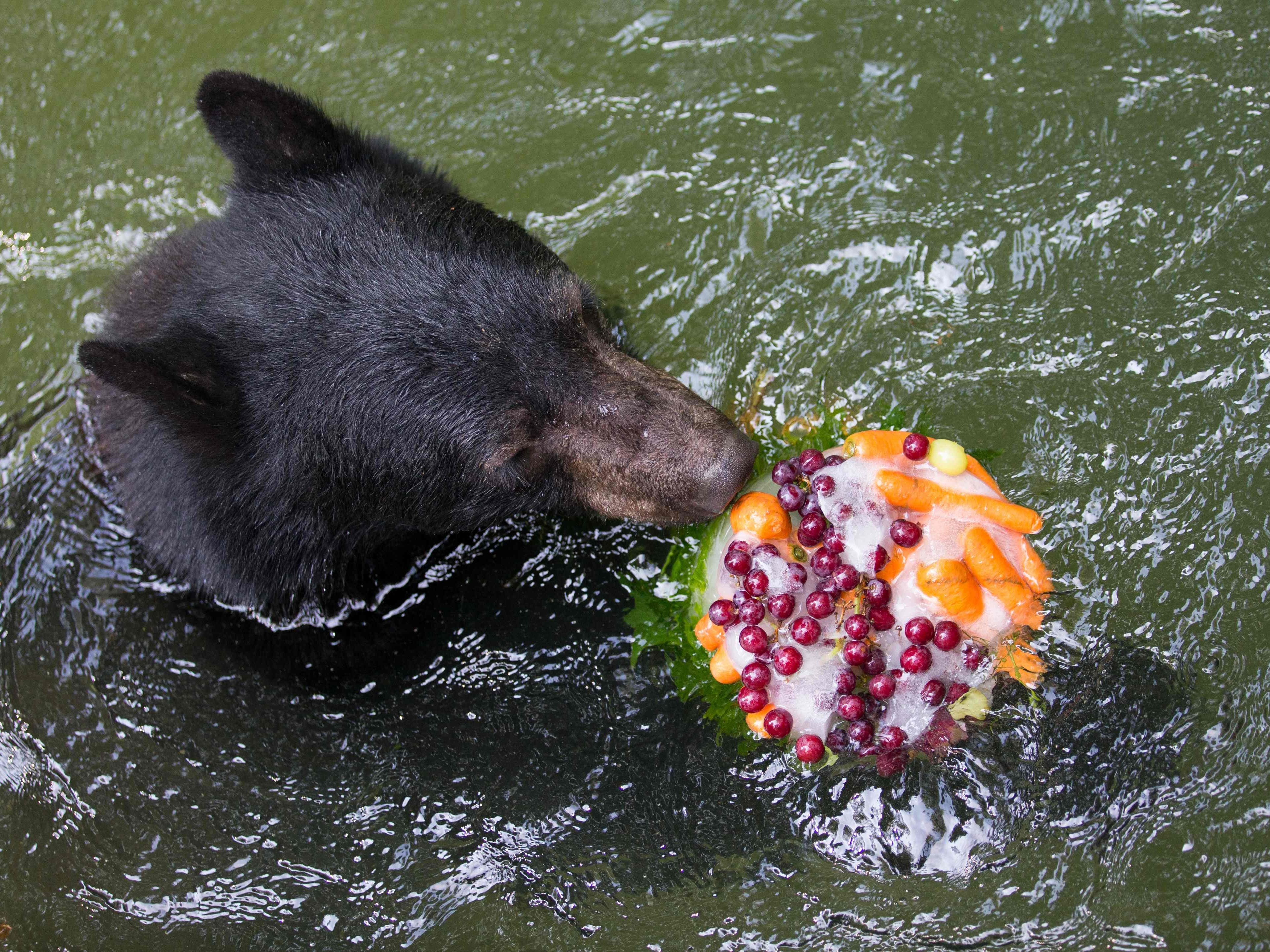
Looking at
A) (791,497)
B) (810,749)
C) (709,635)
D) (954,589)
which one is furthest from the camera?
(709,635)

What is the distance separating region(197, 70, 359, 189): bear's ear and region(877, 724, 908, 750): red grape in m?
2.41

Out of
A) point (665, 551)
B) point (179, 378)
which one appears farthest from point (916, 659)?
point (179, 378)

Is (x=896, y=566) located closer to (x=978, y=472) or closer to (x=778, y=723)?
(x=978, y=472)

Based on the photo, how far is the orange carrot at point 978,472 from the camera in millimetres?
2859

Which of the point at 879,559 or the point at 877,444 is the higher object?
the point at 877,444

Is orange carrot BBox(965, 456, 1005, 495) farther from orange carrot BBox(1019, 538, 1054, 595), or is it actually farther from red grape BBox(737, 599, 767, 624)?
red grape BBox(737, 599, 767, 624)

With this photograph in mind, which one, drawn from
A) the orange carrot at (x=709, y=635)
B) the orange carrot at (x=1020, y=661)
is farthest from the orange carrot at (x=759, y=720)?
the orange carrot at (x=1020, y=661)

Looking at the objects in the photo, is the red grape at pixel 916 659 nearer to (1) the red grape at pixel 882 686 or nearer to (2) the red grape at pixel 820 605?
(1) the red grape at pixel 882 686

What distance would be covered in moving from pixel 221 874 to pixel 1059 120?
14.8 ft

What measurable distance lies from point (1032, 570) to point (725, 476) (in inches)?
35.4

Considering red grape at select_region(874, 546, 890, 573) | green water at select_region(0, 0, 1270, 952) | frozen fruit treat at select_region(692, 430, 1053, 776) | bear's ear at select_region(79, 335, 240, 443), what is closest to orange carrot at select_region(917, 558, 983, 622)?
frozen fruit treat at select_region(692, 430, 1053, 776)

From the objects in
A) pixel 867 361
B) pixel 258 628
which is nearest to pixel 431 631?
pixel 258 628

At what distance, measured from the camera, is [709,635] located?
9.73ft

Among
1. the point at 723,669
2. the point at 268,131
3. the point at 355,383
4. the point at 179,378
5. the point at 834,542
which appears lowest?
the point at 723,669
